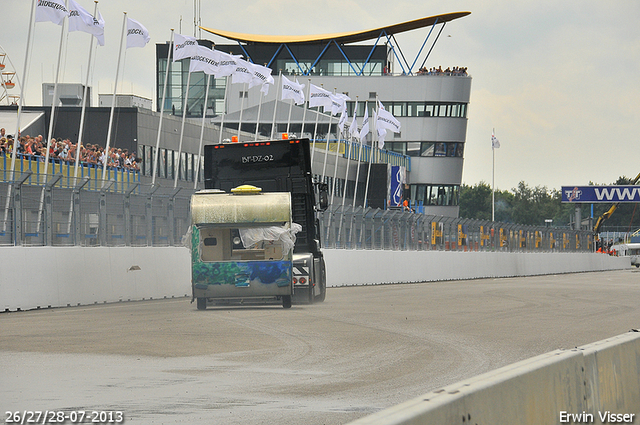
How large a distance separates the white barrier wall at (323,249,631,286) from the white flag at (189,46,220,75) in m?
9.63

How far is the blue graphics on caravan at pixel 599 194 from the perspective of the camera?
9862 centimetres

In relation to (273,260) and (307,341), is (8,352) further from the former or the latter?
(273,260)

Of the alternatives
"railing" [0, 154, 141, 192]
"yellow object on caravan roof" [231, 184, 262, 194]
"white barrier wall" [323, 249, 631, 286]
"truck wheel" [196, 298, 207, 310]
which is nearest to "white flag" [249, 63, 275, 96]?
"railing" [0, 154, 141, 192]

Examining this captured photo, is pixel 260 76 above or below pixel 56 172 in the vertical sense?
above

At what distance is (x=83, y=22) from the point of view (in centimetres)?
3089

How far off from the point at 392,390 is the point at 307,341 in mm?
4975

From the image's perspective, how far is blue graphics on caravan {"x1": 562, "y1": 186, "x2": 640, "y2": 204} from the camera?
98625 mm

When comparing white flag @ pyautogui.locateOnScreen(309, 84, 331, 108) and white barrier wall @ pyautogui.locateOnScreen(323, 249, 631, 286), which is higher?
white flag @ pyautogui.locateOnScreen(309, 84, 331, 108)

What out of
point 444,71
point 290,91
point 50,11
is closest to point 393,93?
point 444,71

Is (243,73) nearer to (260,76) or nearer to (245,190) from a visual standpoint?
(260,76)

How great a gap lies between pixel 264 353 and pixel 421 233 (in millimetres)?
32865

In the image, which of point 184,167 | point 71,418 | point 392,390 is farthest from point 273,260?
point 184,167

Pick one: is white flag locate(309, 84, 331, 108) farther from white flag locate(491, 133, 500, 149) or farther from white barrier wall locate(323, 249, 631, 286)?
white flag locate(491, 133, 500, 149)

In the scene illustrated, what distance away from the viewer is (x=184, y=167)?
60.9m
